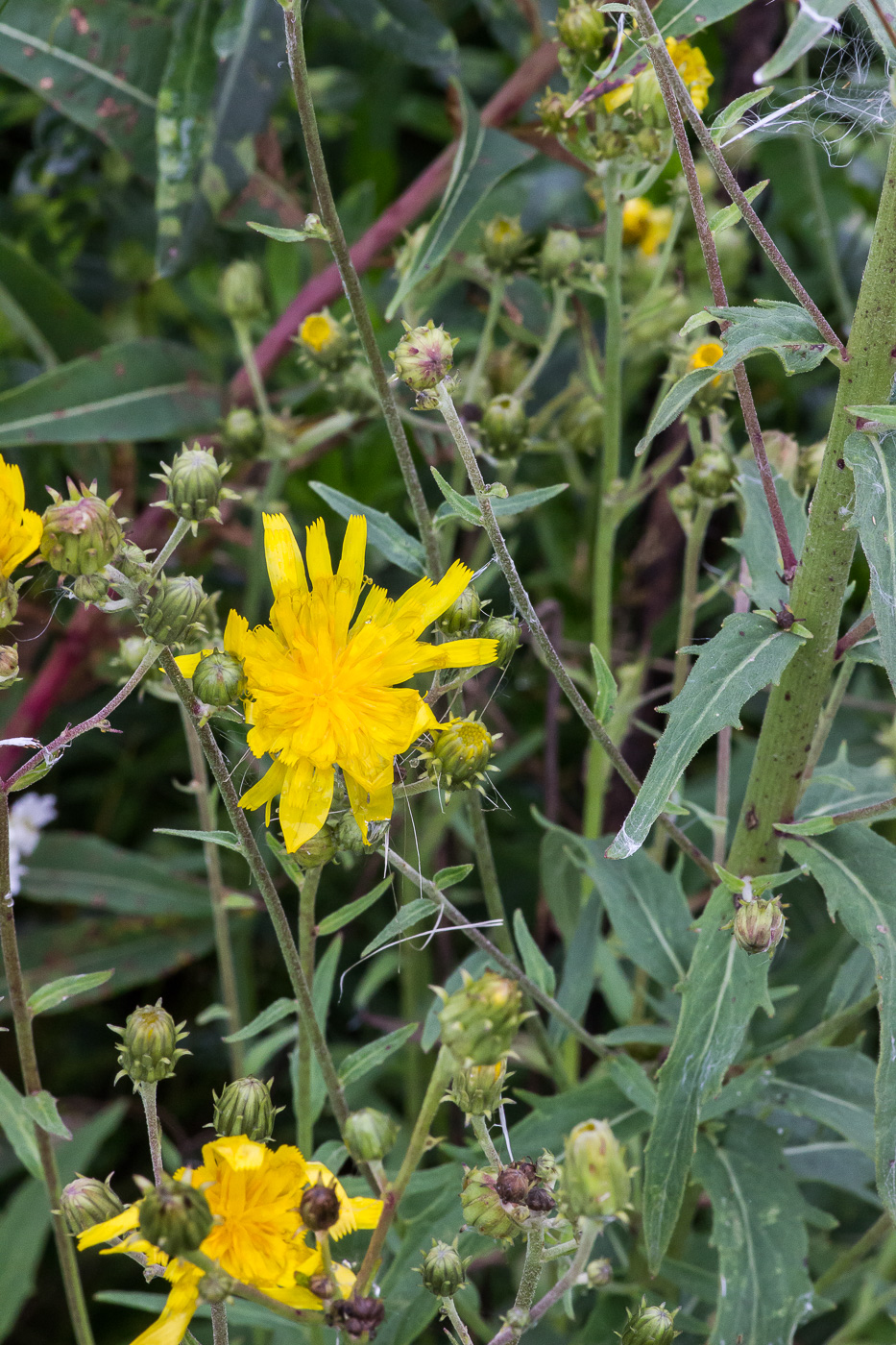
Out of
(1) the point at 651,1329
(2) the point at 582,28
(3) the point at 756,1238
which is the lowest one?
(3) the point at 756,1238

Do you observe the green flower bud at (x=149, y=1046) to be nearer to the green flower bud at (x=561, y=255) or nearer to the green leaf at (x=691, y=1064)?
the green leaf at (x=691, y=1064)

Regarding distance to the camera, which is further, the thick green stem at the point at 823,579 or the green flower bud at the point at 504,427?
the green flower bud at the point at 504,427

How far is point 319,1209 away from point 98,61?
3.57 ft

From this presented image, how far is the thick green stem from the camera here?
0.56 m

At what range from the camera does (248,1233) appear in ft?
1.74

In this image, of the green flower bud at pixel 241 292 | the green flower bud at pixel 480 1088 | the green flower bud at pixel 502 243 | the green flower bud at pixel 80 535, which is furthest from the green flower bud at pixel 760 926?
the green flower bud at pixel 241 292

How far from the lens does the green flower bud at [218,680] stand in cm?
56

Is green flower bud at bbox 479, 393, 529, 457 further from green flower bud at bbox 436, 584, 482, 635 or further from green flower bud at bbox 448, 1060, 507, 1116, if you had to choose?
green flower bud at bbox 448, 1060, 507, 1116

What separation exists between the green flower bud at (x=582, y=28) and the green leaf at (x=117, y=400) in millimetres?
534

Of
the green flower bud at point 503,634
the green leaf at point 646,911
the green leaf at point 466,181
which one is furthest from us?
the green leaf at point 466,181

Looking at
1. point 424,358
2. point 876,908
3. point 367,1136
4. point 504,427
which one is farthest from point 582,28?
point 367,1136

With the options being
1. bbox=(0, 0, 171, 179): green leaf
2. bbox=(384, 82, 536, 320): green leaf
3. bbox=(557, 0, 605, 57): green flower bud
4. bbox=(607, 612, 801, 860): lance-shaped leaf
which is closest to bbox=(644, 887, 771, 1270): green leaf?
bbox=(607, 612, 801, 860): lance-shaped leaf

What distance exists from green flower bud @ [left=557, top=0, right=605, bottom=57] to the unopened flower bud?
733 millimetres

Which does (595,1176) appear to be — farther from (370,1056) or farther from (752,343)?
(752,343)
